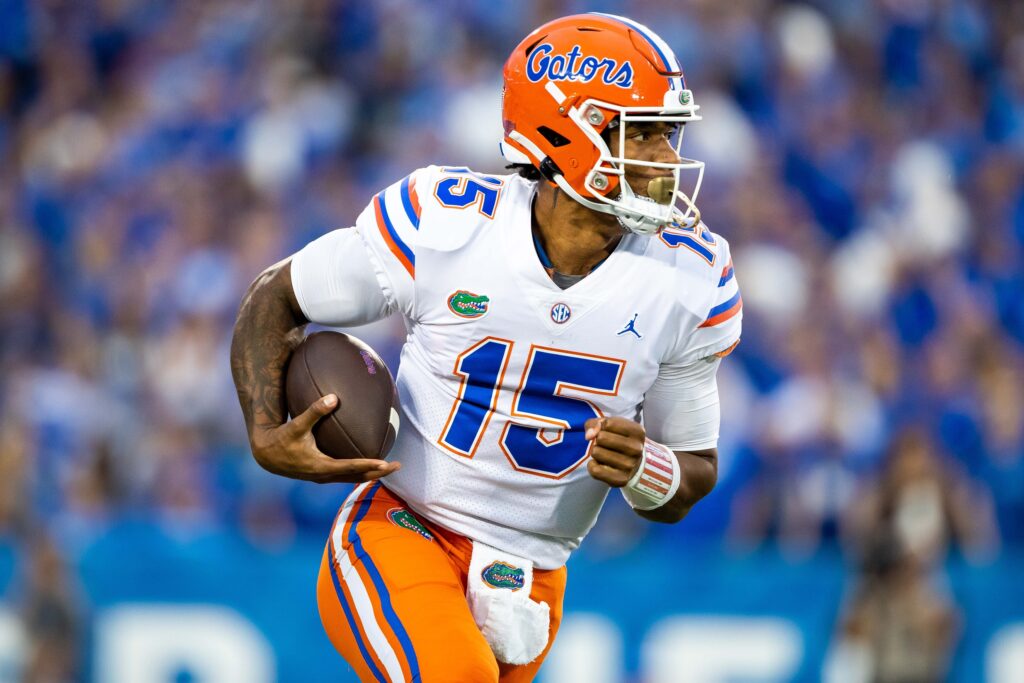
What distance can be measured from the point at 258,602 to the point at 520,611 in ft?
8.78

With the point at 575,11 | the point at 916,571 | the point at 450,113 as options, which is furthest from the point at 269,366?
the point at 575,11

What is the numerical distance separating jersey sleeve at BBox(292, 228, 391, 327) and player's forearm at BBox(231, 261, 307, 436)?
5cm

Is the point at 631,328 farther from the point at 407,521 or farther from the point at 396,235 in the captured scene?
the point at 407,521

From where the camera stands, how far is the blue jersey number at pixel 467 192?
2984 mm

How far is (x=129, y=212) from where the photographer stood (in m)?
7.59

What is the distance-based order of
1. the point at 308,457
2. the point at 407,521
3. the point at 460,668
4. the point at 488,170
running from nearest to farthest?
the point at 460,668, the point at 308,457, the point at 407,521, the point at 488,170

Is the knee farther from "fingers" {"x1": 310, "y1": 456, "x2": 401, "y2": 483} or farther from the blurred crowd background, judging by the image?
the blurred crowd background

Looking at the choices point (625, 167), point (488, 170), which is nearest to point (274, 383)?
point (625, 167)

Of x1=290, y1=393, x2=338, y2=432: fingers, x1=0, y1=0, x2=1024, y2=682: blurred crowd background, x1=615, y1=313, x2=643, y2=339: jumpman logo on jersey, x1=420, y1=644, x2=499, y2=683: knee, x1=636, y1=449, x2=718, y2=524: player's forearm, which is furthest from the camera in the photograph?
x1=0, y1=0, x2=1024, y2=682: blurred crowd background

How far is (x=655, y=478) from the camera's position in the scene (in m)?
2.96

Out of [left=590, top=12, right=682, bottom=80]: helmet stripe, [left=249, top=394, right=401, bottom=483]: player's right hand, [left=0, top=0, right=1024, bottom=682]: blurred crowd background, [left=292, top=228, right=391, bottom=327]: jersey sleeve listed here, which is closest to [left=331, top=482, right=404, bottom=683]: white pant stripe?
[left=249, top=394, right=401, bottom=483]: player's right hand

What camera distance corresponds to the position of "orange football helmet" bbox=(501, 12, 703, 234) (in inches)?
115

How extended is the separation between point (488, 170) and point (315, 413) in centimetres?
448

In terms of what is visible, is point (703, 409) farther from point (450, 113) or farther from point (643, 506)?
point (450, 113)
